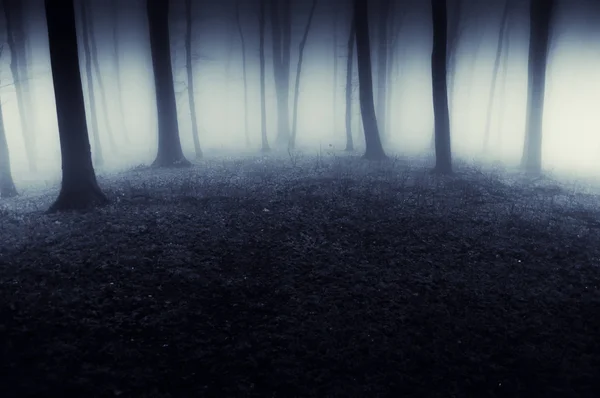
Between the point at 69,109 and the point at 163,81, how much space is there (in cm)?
818

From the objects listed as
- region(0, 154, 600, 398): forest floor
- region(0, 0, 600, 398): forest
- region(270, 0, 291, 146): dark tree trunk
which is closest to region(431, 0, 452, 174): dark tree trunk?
region(0, 0, 600, 398): forest

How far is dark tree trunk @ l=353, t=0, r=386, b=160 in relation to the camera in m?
20.0

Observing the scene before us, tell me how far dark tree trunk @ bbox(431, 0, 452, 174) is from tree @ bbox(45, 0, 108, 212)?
12.8 metres

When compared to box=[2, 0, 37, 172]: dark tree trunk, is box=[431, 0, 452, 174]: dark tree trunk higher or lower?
lower

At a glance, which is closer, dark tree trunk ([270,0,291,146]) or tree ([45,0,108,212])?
tree ([45,0,108,212])

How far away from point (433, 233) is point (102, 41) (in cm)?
3675

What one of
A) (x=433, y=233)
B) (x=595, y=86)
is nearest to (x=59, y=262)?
(x=433, y=233)

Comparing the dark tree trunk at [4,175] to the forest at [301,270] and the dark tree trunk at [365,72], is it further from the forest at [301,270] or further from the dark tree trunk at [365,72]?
the dark tree trunk at [365,72]

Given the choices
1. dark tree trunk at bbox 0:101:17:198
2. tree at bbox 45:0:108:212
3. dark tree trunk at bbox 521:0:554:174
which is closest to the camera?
tree at bbox 45:0:108:212

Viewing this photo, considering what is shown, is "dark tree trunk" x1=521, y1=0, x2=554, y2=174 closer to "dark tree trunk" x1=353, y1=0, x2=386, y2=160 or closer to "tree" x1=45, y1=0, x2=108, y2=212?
"dark tree trunk" x1=353, y1=0, x2=386, y2=160

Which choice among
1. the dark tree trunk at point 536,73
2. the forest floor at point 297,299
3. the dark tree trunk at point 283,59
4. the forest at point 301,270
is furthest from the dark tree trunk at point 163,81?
the dark tree trunk at point 536,73

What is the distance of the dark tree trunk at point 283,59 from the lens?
105ft

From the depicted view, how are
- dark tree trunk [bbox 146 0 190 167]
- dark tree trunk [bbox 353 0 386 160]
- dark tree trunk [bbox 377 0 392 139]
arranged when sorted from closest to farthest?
1. dark tree trunk [bbox 146 0 190 167]
2. dark tree trunk [bbox 353 0 386 160]
3. dark tree trunk [bbox 377 0 392 139]

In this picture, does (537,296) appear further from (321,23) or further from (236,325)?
(321,23)
